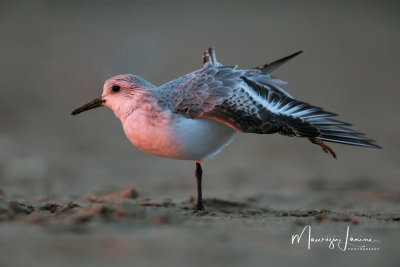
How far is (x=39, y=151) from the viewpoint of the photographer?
9734 mm

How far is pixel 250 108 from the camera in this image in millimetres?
5062

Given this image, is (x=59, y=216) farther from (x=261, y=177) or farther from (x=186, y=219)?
(x=261, y=177)

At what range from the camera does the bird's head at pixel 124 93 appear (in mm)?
5293

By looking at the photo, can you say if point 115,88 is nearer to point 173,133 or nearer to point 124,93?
point 124,93

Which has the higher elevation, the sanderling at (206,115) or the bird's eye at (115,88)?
the bird's eye at (115,88)

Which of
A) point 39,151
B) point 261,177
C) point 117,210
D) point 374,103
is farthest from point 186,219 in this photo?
point 374,103

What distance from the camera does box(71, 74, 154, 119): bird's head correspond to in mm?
5293

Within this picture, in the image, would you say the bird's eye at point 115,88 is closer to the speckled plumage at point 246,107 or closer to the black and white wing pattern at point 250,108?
the speckled plumage at point 246,107

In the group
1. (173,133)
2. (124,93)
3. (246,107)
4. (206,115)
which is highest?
(124,93)

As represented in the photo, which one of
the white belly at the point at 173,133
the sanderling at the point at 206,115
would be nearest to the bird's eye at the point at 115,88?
the sanderling at the point at 206,115

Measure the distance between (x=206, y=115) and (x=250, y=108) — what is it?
0.48 metres

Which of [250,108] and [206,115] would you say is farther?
[250,108]

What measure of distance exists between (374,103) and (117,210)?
10533 millimetres

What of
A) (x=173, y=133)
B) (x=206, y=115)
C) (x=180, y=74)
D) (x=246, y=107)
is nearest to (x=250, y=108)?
(x=246, y=107)
